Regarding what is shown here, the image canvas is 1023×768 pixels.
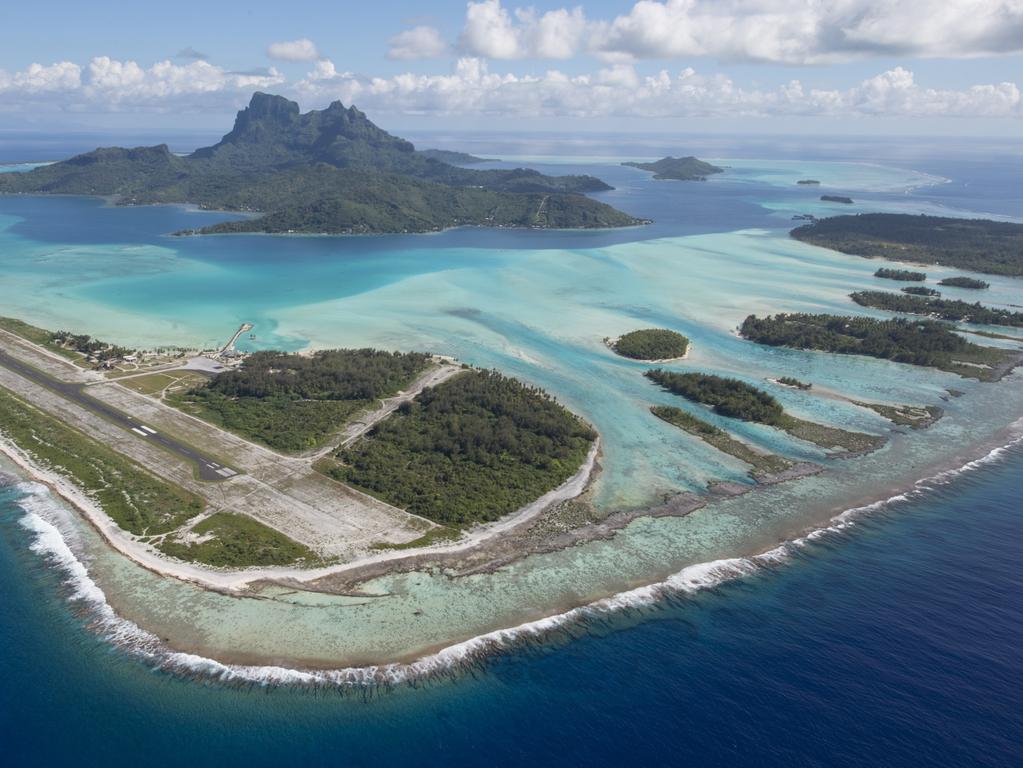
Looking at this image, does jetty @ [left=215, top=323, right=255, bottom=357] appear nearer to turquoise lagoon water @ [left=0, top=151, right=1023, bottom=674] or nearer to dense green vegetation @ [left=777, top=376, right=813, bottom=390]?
turquoise lagoon water @ [left=0, top=151, right=1023, bottom=674]

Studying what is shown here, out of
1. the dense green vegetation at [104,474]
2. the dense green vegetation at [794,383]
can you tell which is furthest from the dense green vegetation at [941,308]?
the dense green vegetation at [104,474]

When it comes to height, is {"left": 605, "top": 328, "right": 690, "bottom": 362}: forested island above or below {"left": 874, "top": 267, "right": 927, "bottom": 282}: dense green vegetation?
below

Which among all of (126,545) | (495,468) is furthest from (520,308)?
(126,545)

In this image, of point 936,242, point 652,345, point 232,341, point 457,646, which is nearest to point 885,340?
point 652,345

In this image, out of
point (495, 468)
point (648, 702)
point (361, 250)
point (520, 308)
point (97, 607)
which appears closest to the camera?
point (648, 702)

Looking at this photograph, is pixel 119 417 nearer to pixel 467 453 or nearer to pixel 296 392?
pixel 296 392

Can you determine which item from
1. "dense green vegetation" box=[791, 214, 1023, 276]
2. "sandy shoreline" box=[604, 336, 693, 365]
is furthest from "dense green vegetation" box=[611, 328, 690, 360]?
"dense green vegetation" box=[791, 214, 1023, 276]

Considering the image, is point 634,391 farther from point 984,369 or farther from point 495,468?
point 984,369
